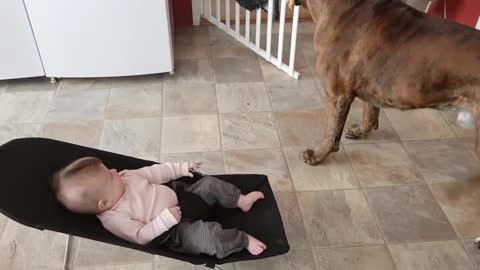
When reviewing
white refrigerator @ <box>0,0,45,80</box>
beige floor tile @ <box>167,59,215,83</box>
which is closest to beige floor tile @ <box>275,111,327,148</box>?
beige floor tile @ <box>167,59,215,83</box>

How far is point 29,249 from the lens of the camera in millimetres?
1548

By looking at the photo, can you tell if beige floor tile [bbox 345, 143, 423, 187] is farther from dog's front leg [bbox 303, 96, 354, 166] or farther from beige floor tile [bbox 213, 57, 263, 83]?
beige floor tile [bbox 213, 57, 263, 83]

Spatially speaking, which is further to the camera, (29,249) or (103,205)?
(29,249)

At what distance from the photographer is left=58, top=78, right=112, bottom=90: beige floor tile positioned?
2.39m

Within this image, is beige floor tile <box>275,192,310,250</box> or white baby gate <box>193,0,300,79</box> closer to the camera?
beige floor tile <box>275,192,310,250</box>

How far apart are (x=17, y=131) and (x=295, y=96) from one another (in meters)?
1.37

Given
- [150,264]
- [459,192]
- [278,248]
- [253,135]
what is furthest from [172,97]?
[459,192]

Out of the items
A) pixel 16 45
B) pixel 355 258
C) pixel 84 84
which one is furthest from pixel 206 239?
pixel 16 45

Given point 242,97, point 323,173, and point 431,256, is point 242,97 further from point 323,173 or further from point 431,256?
point 431,256

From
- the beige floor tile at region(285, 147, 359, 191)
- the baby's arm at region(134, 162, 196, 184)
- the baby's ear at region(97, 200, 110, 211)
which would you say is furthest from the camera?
the beige floor tile at region(285, 147, 359, 191)

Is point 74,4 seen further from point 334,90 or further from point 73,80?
point 334,90

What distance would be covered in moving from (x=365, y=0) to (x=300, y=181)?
75 centimetres

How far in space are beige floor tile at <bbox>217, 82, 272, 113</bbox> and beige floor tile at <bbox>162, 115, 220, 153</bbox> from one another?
128 millimetres

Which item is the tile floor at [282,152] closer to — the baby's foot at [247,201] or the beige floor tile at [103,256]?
the beige floor tile at [103,256]
